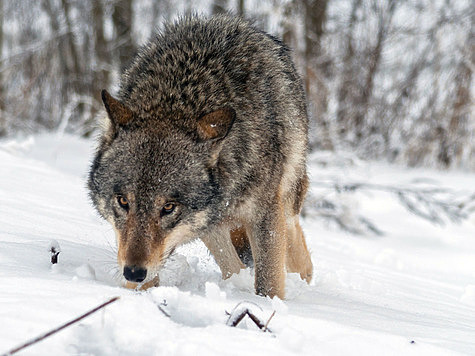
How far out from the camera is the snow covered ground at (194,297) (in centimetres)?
183

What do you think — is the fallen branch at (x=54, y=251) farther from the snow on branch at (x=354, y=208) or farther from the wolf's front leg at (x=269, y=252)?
the snow on branch at (x=354, y=208)

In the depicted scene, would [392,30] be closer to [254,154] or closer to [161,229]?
[254,154]

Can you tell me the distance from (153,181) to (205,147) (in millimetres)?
402

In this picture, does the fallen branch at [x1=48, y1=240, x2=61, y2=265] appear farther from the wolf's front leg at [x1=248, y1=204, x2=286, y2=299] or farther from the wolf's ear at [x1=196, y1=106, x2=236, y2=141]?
the wolf's front leg at [x1=248, y1=204, x2=286, y2=299]

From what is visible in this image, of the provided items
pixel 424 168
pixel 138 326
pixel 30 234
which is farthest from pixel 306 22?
pixel 138 326

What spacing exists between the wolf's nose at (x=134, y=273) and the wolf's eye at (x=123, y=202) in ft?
1.17

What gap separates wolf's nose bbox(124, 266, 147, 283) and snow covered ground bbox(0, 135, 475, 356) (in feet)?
0.46

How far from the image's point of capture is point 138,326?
1879 millimetres

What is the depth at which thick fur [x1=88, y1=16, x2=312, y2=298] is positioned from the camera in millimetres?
2873

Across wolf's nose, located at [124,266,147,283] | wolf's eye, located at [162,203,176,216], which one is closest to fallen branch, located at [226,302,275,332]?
wolf's nose, located at [124,266,147,283]

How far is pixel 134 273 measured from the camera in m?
2.64

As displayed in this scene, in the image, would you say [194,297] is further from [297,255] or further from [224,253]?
[297,255]

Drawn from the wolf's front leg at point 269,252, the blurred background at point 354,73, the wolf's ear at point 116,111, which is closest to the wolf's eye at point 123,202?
the wolf's ear at point 116,111

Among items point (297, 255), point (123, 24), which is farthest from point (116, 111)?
point (123, 24)
